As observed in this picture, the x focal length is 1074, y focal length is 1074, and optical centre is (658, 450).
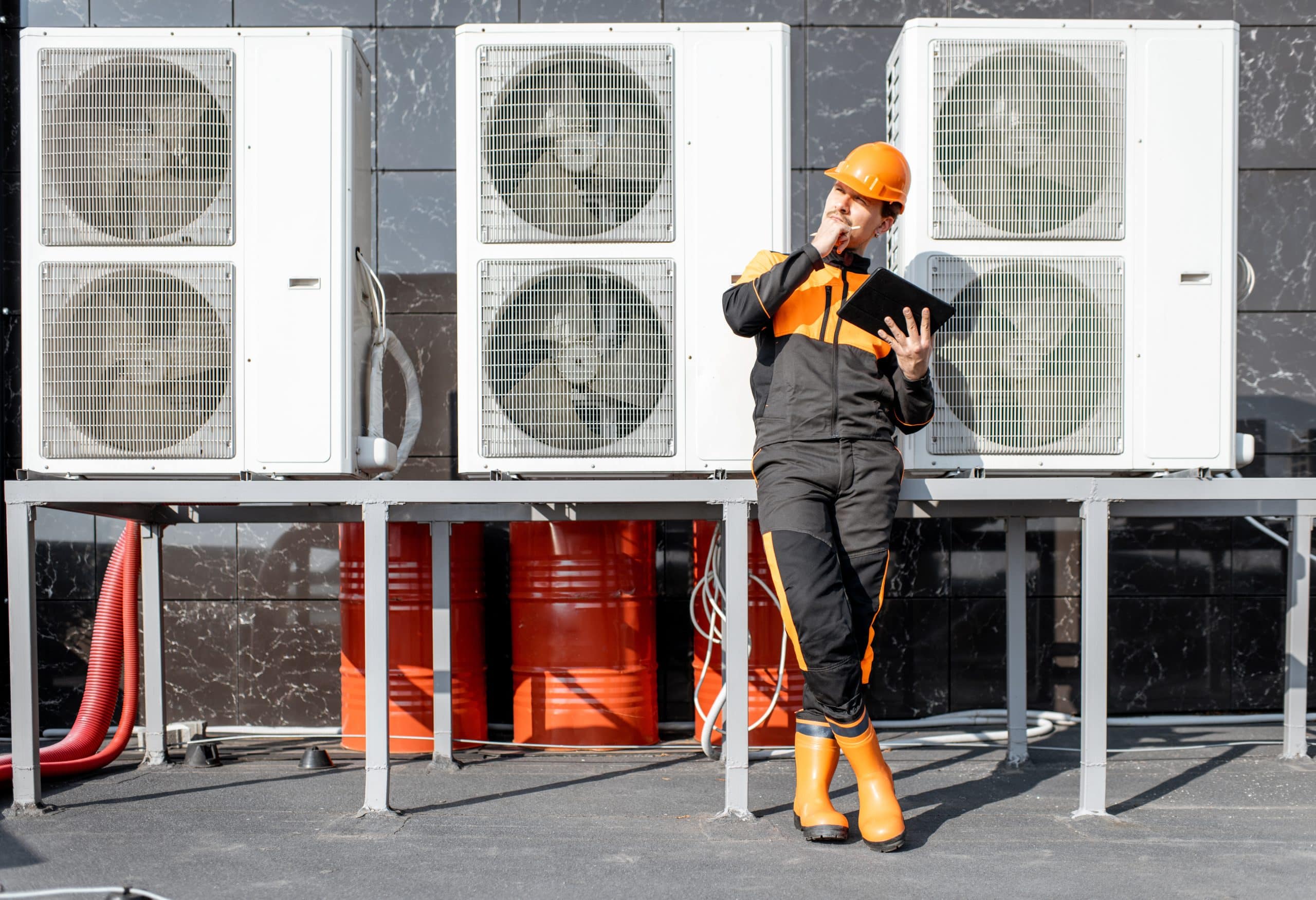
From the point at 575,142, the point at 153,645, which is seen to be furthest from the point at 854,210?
the point at 153,645

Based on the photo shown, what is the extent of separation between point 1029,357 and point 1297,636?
5.08 feet

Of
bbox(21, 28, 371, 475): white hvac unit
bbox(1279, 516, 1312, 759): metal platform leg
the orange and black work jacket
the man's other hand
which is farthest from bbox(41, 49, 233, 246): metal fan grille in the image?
bbox(1279, 516, 1312, 759): metal platform leg

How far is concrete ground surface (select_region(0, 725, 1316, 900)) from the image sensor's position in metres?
2.45

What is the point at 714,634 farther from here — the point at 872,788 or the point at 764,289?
the point at 764,289

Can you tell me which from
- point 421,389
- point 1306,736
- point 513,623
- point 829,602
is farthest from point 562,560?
point 1306,736

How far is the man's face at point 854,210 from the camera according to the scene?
2.88m

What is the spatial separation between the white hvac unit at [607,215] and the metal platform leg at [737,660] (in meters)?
0.19

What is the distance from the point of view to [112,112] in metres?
2.94

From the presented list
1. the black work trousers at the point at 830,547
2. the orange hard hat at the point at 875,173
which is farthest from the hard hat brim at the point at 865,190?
the black work trousers at the point at 830,547

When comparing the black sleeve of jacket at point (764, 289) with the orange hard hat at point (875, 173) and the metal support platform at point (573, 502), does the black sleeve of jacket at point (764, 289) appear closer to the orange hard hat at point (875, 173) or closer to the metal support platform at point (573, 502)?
the orange hard hat at point (875, 173)

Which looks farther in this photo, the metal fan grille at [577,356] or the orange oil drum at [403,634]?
the orange oil drum at [403,634]

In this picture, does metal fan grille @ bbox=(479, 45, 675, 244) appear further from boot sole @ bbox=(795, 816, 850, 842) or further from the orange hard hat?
boot sole @ bbox=(795, 816, 850, 842)

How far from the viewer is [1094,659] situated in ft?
9.84

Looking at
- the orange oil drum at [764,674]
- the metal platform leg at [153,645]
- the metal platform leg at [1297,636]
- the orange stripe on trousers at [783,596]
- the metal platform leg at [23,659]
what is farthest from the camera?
the orange oil drum at [764,674]
